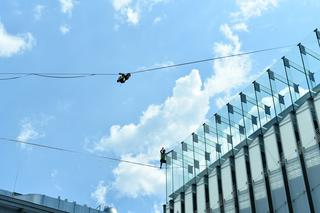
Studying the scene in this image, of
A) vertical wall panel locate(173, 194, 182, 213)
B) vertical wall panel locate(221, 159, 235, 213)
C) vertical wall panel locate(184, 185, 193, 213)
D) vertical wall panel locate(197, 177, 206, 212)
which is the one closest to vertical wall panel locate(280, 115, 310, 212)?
vertical wall panel locate(221, 159, 235, 213)

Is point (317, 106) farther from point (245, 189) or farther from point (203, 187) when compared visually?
point (203, 187)

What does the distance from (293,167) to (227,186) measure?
6.71 meters

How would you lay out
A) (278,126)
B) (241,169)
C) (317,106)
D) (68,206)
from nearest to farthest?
(317,106) < (278,126) < (241,169) < (68,206)

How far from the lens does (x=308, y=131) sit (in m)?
26.4

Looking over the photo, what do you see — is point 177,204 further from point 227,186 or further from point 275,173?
point 275,173

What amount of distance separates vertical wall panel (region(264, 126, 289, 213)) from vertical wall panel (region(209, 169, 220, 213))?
5776 mm

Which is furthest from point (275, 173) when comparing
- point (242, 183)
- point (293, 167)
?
point (242, 183)

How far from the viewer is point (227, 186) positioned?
32.3 metres

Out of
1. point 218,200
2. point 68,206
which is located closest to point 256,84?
point 218,200

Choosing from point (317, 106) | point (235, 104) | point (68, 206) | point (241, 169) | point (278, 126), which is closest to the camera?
point (317, 106)

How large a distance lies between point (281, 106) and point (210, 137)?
7732 millimetres

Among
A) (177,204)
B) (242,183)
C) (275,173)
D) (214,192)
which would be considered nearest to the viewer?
(275,173)

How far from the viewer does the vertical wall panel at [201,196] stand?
34.5 meters

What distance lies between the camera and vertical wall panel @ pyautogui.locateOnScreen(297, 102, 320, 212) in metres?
24.7
